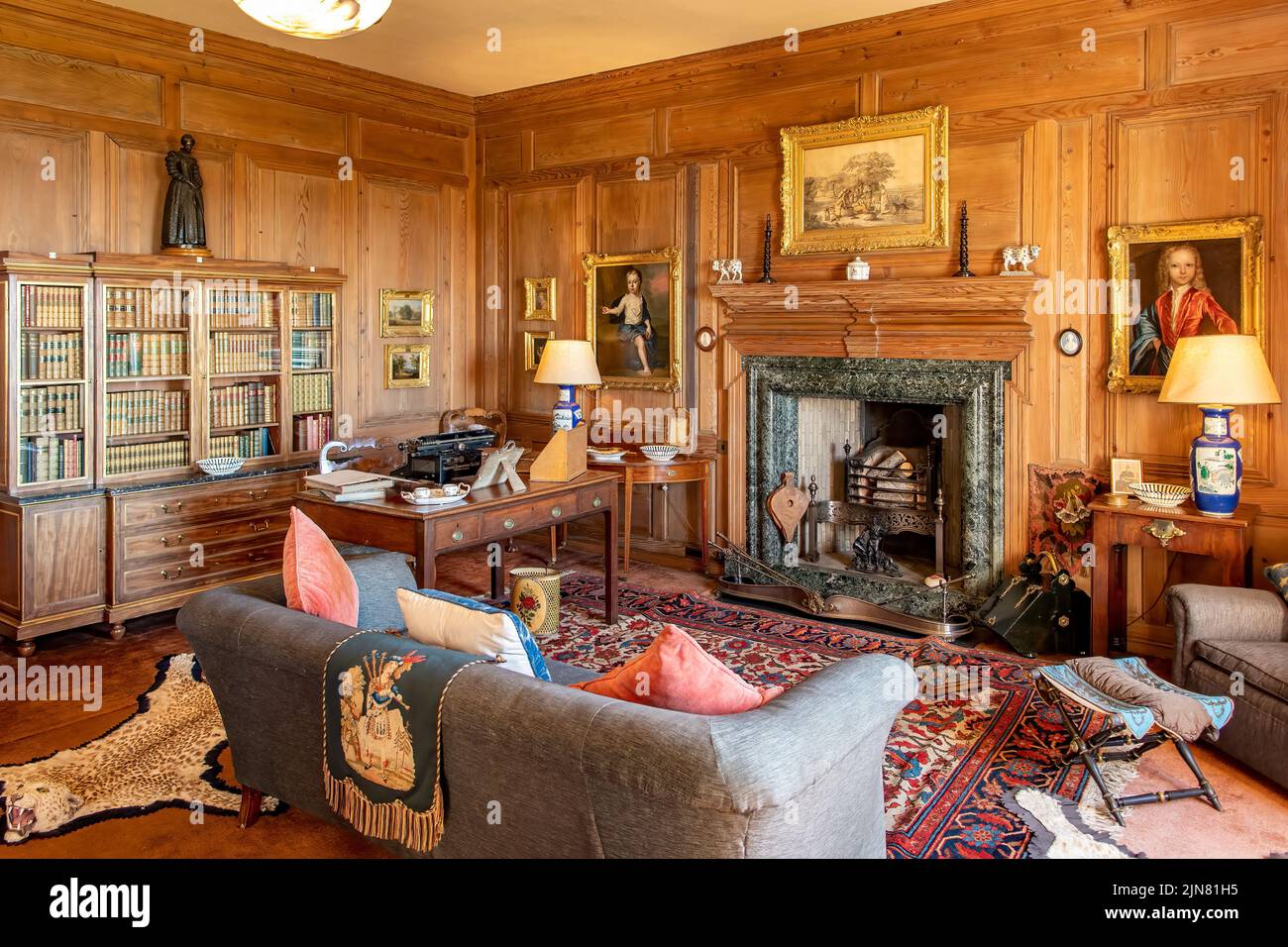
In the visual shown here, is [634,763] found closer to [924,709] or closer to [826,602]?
[924,709]

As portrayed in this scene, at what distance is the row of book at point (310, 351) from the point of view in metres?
6.38

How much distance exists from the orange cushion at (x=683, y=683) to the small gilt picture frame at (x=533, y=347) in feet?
18.0

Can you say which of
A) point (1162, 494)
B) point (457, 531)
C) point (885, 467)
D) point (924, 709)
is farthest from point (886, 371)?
point (457, 531)

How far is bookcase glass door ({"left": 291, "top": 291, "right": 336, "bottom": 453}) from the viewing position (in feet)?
20.9

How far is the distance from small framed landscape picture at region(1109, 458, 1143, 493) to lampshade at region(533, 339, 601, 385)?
310cm

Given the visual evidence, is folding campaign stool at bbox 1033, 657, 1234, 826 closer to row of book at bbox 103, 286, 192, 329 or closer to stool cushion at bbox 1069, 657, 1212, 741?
stool cushion at bbox 1069, 657, 1212, 741

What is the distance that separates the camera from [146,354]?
5.59 m

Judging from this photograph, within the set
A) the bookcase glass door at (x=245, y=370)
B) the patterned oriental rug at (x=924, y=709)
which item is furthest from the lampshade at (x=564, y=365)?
the bookcase glass door at (x=245, y=370)

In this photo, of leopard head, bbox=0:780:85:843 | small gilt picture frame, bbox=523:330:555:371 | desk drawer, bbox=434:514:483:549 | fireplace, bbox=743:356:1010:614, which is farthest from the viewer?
small gilt picture frame, bbox=523:330:555:371

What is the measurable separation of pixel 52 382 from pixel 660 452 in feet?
11.4

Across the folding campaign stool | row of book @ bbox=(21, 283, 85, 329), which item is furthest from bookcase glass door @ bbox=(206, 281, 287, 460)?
the folding campaign stool

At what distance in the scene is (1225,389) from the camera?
4309 mm
